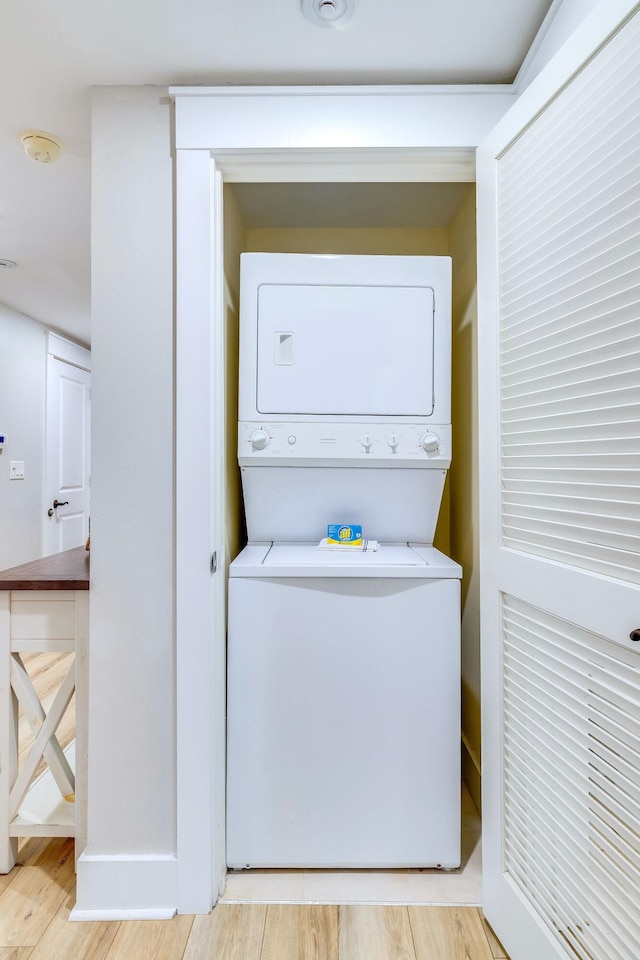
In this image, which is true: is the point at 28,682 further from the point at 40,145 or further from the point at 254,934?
the point at 40,145

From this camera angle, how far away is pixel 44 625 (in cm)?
154

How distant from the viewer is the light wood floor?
128 cm

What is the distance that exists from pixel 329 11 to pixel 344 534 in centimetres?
137

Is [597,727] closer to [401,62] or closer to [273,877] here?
[273,877]

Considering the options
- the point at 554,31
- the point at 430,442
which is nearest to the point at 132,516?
the point at 430,442

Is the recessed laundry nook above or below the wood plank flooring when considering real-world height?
above

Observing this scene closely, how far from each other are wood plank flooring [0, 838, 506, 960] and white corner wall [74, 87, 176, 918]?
0.08 m

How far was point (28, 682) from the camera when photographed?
1.58 m

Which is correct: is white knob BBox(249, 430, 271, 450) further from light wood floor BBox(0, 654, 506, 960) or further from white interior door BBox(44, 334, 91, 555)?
white interior door BBox(44, 334, 91, 555)

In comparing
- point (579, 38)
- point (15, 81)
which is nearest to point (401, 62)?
point (579, 38)

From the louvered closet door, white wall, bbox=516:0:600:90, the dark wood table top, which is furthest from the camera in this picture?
the dark wood table top

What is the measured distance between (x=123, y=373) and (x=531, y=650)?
1249mm

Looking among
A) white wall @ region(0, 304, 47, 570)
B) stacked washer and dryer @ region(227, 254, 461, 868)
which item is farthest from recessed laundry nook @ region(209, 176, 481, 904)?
white wall @ region(0, 304, 47, 570)

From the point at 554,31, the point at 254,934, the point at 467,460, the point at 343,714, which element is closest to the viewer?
the point at 554,31
